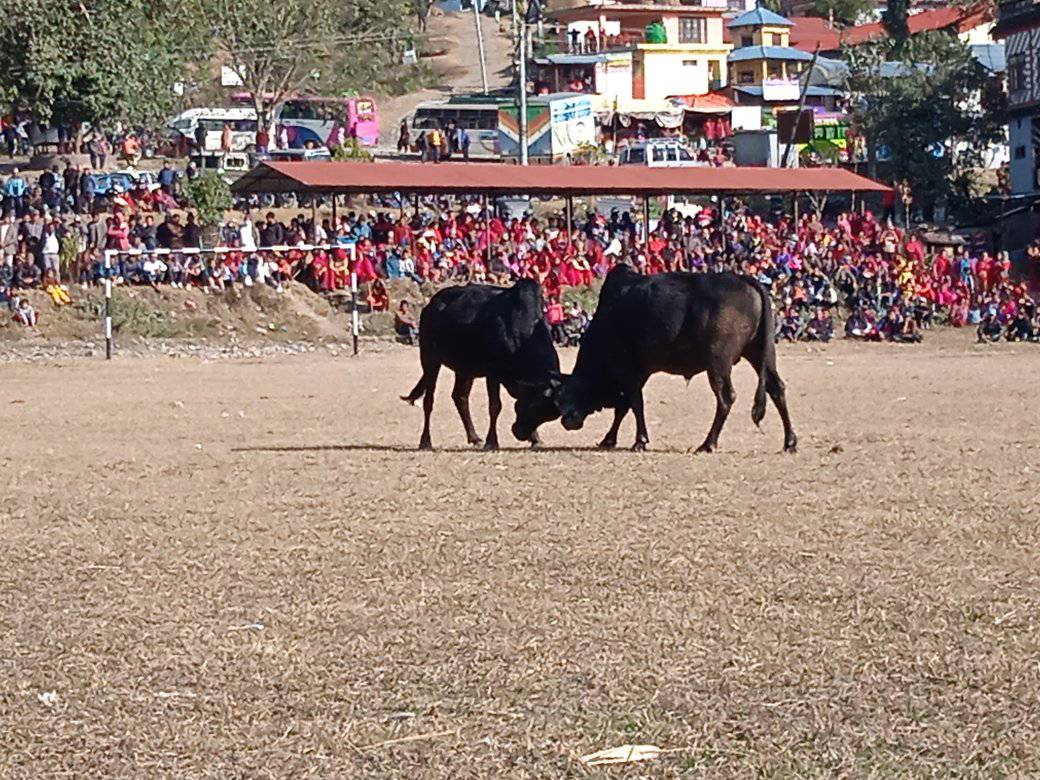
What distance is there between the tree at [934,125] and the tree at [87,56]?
29839 millimetres

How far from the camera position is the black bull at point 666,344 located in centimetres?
1567

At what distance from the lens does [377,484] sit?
1316 centimetres

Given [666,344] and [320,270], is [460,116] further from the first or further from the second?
[666,344]

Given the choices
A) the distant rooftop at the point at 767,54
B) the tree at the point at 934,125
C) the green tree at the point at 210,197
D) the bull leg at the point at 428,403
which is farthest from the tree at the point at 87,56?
the distant rooftop at the point at 767,54

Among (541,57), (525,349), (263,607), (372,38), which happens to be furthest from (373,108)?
(263,607)

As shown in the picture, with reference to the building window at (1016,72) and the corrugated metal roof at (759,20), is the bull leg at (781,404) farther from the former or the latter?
the corrugated metal roof at (759,20)

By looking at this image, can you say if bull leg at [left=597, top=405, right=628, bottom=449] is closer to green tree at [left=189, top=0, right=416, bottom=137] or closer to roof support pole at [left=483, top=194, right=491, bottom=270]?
roof support pole at [left=483, top=194, right=491, bottom=270]

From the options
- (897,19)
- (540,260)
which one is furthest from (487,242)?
(897,19)

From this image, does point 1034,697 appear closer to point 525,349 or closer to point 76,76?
point 525,349

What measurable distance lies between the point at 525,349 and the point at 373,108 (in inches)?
2379

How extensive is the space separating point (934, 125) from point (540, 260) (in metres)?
26.7

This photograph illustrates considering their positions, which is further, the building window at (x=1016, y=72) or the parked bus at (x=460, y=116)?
the parked bus at (x=460, y=116)

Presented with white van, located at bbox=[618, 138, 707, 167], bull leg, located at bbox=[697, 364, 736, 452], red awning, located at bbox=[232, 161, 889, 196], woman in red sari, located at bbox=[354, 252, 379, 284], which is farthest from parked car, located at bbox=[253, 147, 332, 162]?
bull leg, located at bbox=[697, 364, 736, 452]

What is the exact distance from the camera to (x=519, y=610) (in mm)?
8562
